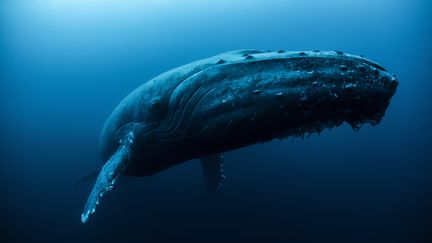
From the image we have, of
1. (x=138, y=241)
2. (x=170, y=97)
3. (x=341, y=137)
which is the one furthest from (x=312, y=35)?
(x=170, y=97)

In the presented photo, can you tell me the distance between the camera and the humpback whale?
9.18 feet

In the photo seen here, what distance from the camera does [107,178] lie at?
4.11 metres

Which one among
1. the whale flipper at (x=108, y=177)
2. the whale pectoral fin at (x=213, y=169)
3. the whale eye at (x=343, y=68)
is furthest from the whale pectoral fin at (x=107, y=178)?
the whale pectoral fin at (x=213, y=169)

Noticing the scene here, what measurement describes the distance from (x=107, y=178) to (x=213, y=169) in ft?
16.4

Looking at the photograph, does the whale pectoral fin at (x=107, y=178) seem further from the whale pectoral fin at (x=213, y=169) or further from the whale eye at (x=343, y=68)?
the whale pectoral fin at (x=213, y=169)

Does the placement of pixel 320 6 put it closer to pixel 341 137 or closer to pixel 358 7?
pixel 358 7

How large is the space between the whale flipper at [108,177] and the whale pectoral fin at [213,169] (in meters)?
4.28

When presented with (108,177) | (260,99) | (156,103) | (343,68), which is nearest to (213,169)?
(108,177)

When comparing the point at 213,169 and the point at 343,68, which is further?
the point at 213,169

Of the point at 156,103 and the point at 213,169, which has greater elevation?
the point at 156,103

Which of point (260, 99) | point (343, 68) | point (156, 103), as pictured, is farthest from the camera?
point (156, 103)

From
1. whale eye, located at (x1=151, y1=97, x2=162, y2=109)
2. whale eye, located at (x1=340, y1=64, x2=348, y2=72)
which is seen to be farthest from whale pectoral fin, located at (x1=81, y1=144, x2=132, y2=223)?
whale eye, located at (x1=340, y1=64, x2=348, y2=72)

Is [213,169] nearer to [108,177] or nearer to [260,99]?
[108,177]

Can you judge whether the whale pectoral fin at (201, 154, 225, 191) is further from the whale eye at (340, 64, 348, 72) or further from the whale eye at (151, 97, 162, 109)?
the whale eye at (340, 64, 348, 72)
